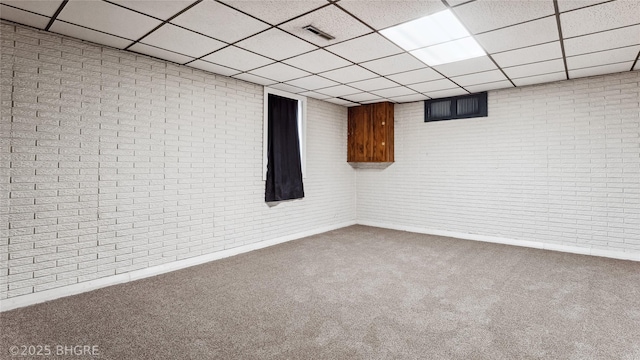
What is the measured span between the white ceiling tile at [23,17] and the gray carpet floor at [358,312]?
2.75m

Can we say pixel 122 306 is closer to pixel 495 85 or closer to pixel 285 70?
pixel 285 70

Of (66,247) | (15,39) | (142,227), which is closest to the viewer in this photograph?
(15,39)

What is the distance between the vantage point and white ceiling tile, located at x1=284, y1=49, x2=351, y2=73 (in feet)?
13.1

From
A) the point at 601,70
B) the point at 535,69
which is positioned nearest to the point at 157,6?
the point at 535,69

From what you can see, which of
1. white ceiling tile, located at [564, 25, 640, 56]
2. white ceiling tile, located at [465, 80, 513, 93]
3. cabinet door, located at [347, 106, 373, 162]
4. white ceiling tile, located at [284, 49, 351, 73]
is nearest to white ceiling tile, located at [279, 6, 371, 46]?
white ceiling tile, located at [284, 49, 351, 73]

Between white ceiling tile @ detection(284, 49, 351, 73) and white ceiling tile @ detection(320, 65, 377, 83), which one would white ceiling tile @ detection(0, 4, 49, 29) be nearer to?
white ceiling tile @ detection(284, 49, 351, 73)

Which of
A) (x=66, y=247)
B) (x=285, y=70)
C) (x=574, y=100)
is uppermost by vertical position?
(x=285, y=70)

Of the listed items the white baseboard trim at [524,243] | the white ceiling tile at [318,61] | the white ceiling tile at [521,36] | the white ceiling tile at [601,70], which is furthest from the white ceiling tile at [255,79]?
the white ceiling tile at [601,70]

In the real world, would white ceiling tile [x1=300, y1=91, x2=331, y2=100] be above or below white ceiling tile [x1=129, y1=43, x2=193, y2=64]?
above

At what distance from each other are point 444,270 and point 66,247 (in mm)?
4485

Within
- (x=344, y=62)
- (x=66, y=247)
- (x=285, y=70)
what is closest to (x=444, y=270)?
(x=344, y=62)

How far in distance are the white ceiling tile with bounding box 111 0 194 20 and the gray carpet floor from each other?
2.75 meters

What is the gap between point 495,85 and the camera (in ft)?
17.9

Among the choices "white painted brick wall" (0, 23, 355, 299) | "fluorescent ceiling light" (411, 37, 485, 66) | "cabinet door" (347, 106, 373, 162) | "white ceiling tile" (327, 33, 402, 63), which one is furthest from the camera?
"cabinet door" (347, 106, 373, 162)
